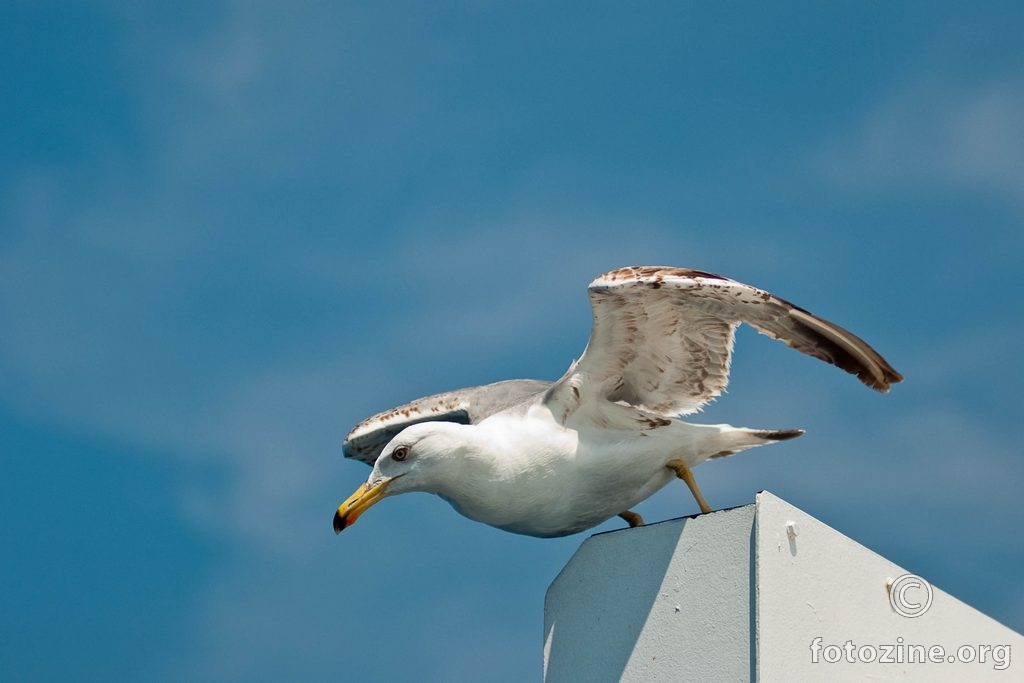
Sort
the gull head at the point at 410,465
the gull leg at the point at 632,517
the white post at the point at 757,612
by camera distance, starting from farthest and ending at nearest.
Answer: the gull leg at the point at 632,517 < the gull head at the point at 410,465 < the white post at the point at 757,612

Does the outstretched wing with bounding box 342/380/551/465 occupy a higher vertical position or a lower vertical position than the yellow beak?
higher

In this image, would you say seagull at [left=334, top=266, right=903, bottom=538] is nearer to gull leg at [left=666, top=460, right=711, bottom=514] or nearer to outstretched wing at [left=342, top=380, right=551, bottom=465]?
gull leg at [left=666, top=460, right=711, bottom=514]

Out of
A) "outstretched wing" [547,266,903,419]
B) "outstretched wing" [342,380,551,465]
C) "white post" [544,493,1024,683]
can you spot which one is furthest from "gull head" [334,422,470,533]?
"white post" [544,493,1024,683]

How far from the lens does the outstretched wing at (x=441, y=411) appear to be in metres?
10.2

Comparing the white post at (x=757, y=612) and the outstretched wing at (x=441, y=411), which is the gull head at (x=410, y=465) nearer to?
the outstretched wing at (x=441, y=411)

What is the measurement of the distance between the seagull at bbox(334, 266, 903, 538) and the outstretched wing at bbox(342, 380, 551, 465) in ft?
2.37

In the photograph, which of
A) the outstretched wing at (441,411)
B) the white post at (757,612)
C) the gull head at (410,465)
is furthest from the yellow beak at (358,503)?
the white post at (757,612)

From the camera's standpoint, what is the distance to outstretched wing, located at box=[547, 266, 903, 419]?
8453 mm

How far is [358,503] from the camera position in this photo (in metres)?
8.88

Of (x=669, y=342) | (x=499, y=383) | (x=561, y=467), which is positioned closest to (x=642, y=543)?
(x=561, y=467)

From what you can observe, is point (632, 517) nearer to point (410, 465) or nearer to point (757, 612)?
point (410, 465)

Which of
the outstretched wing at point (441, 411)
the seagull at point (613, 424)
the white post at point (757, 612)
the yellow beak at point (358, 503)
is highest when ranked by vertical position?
the outstretched wing at point (441, 411)

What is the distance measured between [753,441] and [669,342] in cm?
119

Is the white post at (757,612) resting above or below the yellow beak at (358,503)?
below
